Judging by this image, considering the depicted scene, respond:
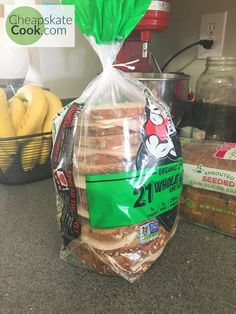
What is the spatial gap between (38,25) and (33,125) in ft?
1.07

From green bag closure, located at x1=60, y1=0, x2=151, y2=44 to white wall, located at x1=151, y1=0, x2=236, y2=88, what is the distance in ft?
1.69

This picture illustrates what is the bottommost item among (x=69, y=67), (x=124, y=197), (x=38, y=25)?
(x=124, y=197)

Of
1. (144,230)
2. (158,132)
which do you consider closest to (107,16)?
(158,132)

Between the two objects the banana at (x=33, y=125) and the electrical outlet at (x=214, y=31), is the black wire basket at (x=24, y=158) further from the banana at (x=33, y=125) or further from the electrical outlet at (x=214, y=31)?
the electrical outlet at (x=214, y=31)

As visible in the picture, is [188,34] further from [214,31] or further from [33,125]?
[33,125]

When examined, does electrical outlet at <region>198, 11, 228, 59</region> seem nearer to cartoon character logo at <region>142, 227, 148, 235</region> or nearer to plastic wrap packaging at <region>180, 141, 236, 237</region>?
plastic wrap packaging at <region>180, 141, 236, 237</region>

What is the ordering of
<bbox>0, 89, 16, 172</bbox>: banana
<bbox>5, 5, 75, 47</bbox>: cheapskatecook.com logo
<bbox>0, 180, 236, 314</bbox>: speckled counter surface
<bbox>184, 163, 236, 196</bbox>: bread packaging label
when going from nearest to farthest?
1. <bbox>0, 180, 236, 314</bbox>: speckled counter surface
2. <bbox>184, 163, 236, 196</bbox>: bread packaging label
3. <bbox>0, 89, 16, 172</bbox>: banana
4. <bbox>5, 5, 75, 47</bbox>: cheapskatecook.com logo

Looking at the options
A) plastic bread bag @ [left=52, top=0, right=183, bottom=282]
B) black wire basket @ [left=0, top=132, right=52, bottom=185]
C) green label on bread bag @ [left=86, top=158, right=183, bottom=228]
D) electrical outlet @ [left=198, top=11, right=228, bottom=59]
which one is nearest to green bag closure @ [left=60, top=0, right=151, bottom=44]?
plastic bread bag @ [left=52, top=0, right=183, bottom=282]

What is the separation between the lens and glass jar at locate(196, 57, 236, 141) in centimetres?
76

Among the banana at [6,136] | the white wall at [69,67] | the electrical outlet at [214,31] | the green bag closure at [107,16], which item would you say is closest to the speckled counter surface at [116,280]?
the banana at [6,136]

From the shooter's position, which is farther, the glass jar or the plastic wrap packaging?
the glass jar

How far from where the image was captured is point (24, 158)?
0.60 metres

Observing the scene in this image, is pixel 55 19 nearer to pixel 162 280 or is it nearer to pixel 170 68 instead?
pixel 170 68

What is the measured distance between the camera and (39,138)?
60cm
